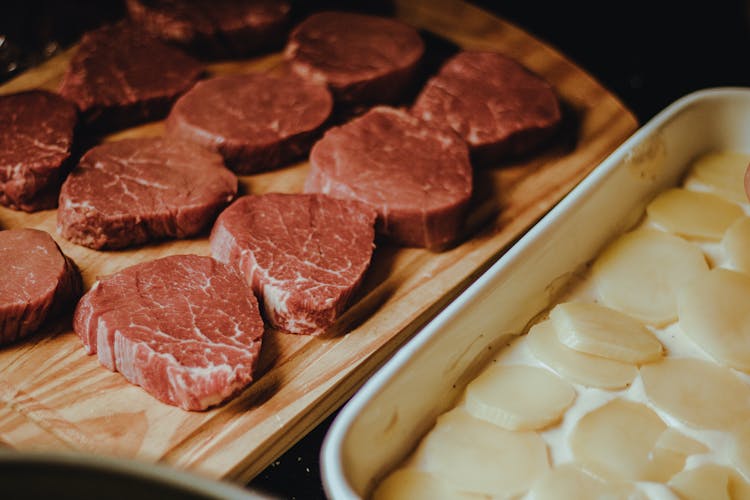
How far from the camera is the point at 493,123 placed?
2.75 m

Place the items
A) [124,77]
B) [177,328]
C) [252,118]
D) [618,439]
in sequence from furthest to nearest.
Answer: [124,77]
[252,118]
[177,328]
[618,439]

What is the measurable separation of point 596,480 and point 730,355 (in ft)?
1.74

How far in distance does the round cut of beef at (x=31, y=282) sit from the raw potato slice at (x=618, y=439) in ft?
4.25

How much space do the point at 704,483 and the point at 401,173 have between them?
1.22m

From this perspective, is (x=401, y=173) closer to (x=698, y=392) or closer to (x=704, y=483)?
(x=698, y=392)

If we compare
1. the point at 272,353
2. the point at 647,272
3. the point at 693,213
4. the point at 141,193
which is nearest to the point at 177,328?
the point at 272,353

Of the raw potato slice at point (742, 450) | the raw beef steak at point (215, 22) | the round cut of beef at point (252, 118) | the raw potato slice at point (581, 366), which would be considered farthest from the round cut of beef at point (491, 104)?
the raw potato slice at point (742, 450)

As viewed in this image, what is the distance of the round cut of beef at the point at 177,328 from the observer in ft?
6.49

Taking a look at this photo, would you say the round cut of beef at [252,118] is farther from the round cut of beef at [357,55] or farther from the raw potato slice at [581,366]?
the raw potato slice at [581,366]

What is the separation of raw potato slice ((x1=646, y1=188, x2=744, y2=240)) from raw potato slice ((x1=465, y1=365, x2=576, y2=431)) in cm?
72

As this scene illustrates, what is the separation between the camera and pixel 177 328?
6.80ft

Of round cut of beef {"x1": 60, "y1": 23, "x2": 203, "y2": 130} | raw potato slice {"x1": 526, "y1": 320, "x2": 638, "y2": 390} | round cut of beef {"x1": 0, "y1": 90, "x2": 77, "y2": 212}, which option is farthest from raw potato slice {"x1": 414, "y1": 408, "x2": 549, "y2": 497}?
round cut of beef {"x1": 60, "y1": 23, "x2": 203, "y2": 130}

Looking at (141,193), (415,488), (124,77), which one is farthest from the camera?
(124,77)

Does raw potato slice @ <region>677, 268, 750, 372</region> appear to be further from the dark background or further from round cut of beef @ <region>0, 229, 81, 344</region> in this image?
round cut of beef @ <region>0, 229, 81, 344</region>
